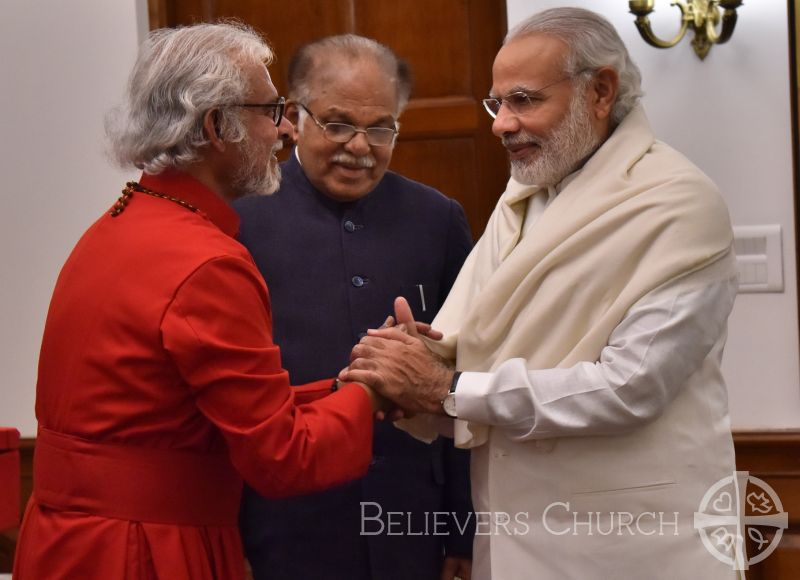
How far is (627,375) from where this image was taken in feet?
6.66

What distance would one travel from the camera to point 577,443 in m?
2.14

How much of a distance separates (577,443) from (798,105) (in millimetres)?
1473

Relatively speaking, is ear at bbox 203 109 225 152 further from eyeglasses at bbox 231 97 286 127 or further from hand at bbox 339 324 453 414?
hand at bbox 339 324 453 414

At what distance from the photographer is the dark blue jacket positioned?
8.16ft

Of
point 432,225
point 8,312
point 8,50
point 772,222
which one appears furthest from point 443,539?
point 8,50

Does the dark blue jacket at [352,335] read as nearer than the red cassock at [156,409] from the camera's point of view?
No

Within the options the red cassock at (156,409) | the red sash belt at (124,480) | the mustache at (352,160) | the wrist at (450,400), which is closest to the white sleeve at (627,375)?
the wrist at (450,400)

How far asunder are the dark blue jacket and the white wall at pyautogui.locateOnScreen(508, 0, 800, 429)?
2.94 feet

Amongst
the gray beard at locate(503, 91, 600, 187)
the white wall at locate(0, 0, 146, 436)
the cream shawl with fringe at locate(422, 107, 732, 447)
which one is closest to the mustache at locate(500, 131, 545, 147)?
the gray beard at locate(503, 91, 600, 187)

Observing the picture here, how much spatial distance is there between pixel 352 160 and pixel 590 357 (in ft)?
2.58

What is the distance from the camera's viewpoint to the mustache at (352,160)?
8.39 ft

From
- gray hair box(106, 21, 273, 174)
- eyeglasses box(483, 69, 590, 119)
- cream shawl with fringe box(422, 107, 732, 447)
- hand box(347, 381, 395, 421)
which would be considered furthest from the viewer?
eyeglasses box(483, 69, 590, 119)

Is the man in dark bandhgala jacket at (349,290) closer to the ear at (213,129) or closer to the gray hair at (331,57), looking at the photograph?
the gray hair at (331,57)

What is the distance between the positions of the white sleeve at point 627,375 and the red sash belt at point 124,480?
582 mm
